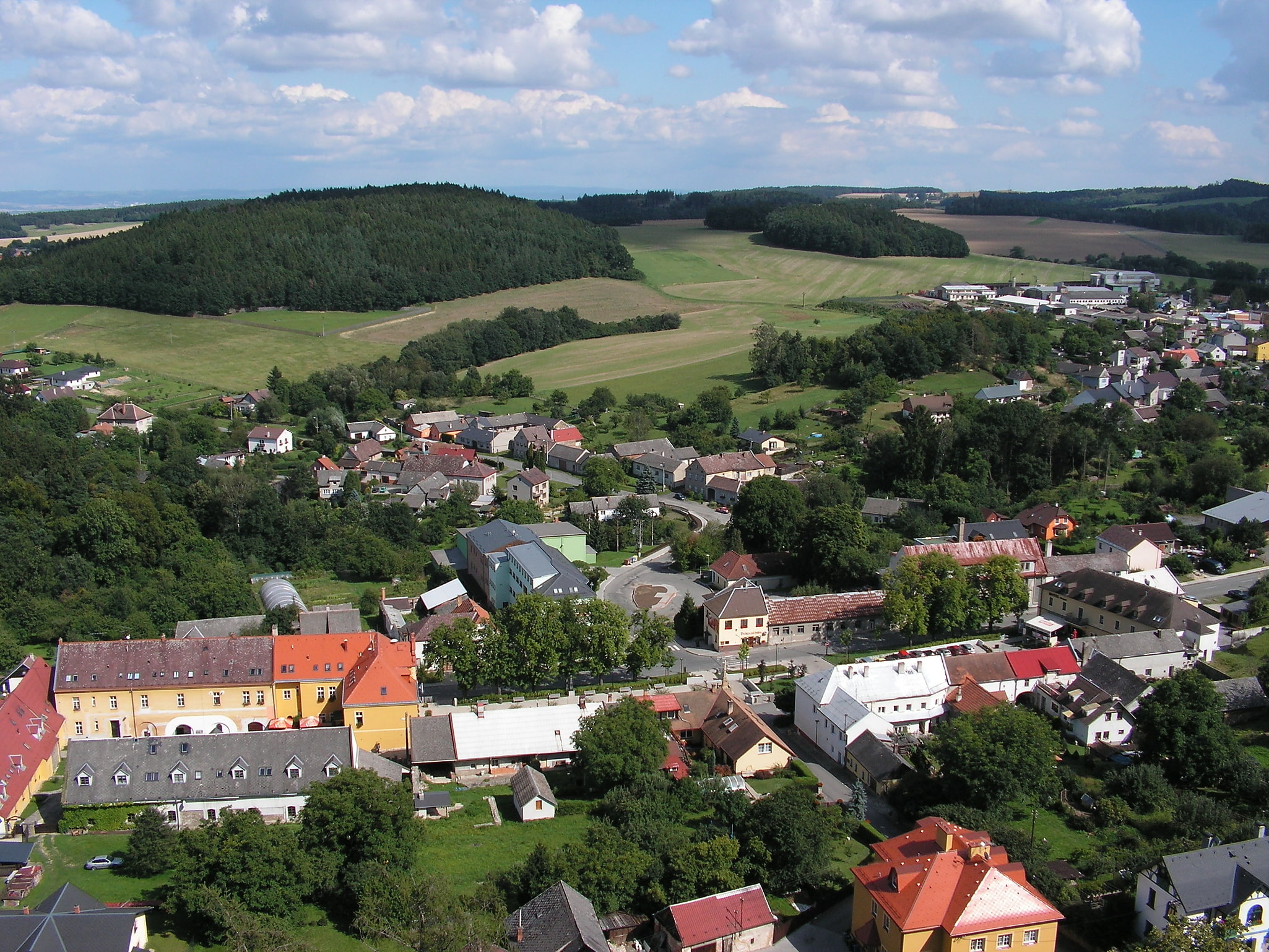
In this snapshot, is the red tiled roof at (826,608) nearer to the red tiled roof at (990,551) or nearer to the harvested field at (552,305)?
the red tiled roof at (990,551)

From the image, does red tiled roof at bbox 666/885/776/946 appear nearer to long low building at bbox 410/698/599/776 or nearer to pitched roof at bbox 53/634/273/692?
long low building at bbox 410/698/599/776

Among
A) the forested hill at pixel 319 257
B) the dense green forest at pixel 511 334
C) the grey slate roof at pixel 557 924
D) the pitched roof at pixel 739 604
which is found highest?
the forested hill at pixel 319 257

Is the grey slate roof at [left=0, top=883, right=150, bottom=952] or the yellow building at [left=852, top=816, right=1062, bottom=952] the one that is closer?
the grey slate roof at [left=0, top=883, right=150, bottom=952]

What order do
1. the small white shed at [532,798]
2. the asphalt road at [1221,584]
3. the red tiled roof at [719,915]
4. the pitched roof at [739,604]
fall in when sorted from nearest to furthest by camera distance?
the red tiled roof at [719,915]
the small white shed at [532,798]
the pitched roof at [739,604]
the asphalt road at [1221,584]

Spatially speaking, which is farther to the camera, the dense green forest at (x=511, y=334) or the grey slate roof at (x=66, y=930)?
the dense green forest at (x=511, y=334)

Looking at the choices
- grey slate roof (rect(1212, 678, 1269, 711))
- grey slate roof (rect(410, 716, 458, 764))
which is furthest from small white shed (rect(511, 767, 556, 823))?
grey slate roof (rect(1212, 678, 1269, 711))

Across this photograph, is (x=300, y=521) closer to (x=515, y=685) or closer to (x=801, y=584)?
(x=515, y=685)

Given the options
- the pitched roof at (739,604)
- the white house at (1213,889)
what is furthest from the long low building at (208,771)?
the white house at (1213,889)
